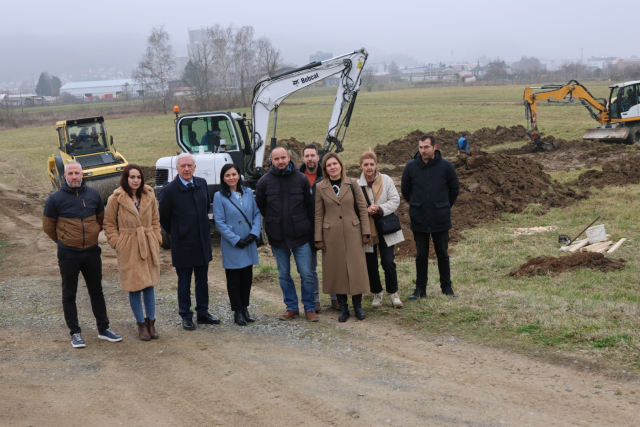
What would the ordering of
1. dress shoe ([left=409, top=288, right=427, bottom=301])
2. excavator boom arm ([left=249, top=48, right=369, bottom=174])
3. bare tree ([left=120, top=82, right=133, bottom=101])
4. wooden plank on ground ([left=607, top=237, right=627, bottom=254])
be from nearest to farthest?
dress shoe ([left=409, top=288, right=427, bottom=301]) → wooden plank on ground ([left=607, top=237, right=627, bottom=254]) → excavator boom arm ([left=249, top=48, right=369, bottom=174]) → bare tree ([left=120, top=82, right=133, bottom=101])

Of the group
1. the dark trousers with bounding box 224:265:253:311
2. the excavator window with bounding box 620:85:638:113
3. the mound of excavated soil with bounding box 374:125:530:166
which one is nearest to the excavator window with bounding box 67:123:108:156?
the mound of excavated soil with bounding box 374:125:530:166

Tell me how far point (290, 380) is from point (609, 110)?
80.2 feet

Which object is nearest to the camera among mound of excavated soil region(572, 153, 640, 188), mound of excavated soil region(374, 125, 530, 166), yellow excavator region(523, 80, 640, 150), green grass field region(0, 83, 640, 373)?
green grass field region(0, 83, 640, 373)

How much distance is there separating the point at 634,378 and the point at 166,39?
73.5 metres

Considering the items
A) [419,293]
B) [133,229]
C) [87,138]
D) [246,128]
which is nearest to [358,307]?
[419,293]

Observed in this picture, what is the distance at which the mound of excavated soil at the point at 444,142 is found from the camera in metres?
25.2

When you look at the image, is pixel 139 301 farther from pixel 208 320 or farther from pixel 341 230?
pixel 341 230

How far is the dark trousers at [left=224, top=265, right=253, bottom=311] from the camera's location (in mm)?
7402

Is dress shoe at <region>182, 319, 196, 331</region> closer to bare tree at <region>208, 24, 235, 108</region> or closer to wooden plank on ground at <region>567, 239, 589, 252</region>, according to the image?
wooden plank on ground at <region>567, 239, 589, 252</region>

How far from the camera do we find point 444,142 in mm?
27969

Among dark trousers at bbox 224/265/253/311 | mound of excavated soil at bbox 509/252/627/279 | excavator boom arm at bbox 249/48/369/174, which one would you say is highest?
excavator boom arm at bbox 249/48/369/174

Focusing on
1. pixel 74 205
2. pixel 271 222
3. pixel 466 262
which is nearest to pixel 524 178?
pixel 466 262

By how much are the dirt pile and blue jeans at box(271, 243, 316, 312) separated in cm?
684

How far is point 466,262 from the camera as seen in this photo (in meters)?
10.8
